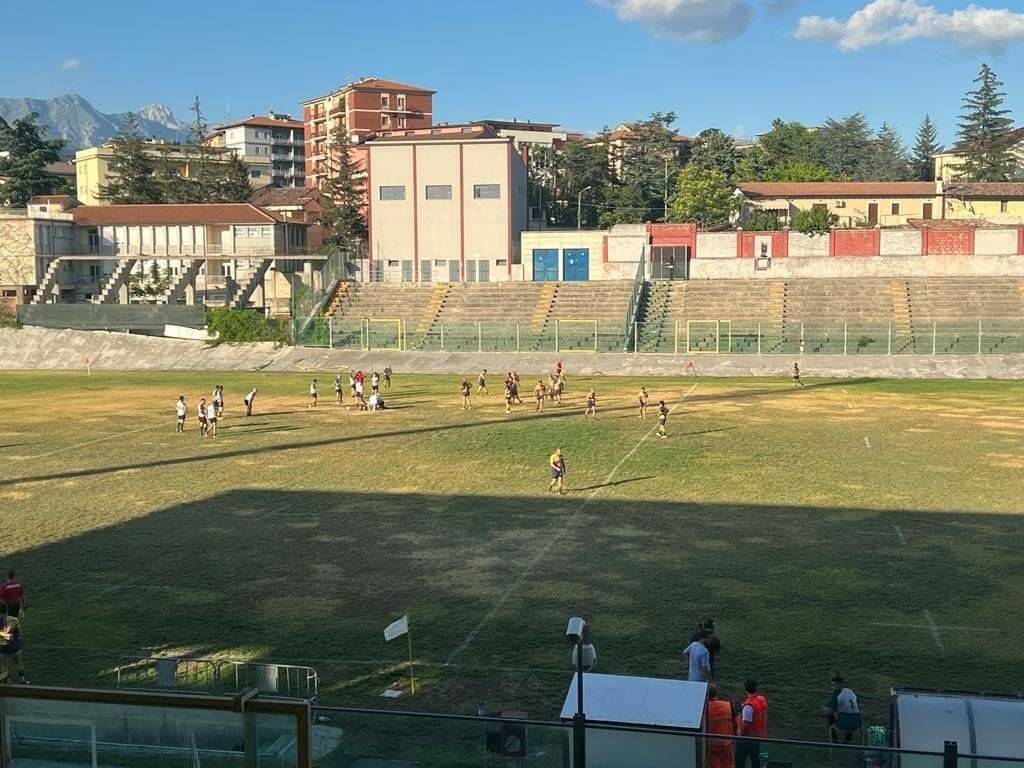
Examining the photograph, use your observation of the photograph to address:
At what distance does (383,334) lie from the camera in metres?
71.2

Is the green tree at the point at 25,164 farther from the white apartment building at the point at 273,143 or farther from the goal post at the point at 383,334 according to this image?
the goal post at the point at 383,334

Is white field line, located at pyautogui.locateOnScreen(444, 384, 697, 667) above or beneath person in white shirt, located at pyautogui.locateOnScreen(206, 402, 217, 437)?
beneath

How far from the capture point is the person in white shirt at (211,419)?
127 feet

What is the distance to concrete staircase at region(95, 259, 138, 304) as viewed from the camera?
8444cm

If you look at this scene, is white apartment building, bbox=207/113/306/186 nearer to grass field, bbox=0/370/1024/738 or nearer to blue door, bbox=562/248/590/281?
blue door, bbox=562/248/590/281

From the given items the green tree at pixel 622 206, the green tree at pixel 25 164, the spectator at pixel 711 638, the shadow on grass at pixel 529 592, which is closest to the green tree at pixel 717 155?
the green tree at pixel 622 206

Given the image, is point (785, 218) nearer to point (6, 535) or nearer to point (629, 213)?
point (629, 213)

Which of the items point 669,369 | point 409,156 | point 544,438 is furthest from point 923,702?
point 409,156

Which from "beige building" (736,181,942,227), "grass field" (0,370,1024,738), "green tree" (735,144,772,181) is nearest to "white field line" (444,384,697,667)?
"grass field" (0,370,1024,738)

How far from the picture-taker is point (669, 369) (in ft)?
201

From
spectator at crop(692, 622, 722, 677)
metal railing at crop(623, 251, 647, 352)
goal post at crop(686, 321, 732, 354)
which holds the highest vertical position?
metal railing at crop(623, 251, 647, 352)

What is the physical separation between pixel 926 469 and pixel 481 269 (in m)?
55.1

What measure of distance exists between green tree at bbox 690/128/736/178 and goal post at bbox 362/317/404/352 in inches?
2118

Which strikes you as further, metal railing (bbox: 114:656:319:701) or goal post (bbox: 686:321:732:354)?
goal post (bbox: 686:321:732:354)
